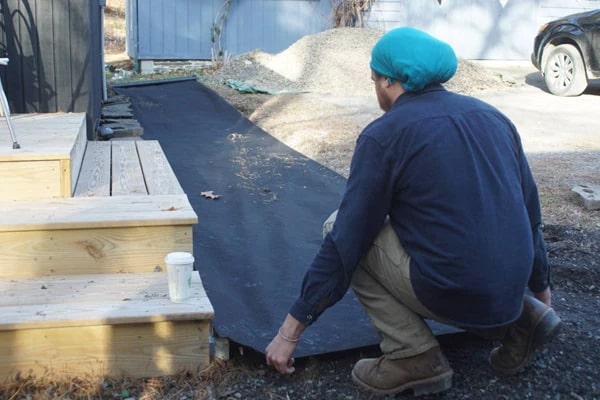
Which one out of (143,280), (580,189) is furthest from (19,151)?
(580,189)

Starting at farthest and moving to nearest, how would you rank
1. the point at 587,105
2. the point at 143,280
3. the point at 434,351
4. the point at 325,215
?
the point at 587,105 < the point at 325,215 < the point at 143,280 < the point at 434,351

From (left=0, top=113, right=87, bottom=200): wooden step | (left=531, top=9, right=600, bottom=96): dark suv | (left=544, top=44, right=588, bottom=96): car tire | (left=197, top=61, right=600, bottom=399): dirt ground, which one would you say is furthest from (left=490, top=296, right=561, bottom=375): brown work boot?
(left=544, top=44, right=588, bottom=96): car tire

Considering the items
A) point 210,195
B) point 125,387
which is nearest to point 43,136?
point 210,195

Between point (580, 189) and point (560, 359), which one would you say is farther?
point (580, 189)

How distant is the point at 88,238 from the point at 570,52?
8.30 metres

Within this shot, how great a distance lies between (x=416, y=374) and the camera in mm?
2361

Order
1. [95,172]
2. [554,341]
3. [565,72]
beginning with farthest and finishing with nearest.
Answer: [565,72], [95,172], [554,341]

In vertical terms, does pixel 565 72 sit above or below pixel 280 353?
below

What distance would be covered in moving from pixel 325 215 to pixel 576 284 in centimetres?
148

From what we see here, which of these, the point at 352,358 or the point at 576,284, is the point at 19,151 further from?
the point at 576,284

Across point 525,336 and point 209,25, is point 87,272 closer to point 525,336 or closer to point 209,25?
point 525,336

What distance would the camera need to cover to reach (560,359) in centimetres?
268

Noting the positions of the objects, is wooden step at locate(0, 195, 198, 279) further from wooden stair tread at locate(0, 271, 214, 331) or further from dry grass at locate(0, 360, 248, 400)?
dry grass at locate(0, 360, 248, 400)

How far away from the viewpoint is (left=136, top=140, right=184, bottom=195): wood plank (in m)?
3.56
